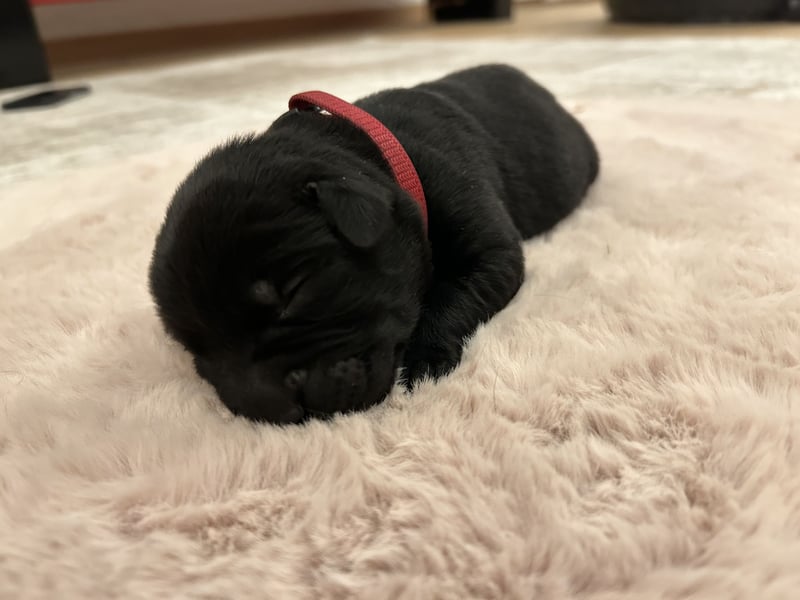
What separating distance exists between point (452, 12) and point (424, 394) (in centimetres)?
856

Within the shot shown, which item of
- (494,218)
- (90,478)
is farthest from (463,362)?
(90,478)

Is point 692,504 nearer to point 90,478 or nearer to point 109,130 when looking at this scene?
point 90,478

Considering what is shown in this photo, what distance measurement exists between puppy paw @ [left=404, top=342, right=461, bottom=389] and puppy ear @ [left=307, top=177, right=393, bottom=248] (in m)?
0.24

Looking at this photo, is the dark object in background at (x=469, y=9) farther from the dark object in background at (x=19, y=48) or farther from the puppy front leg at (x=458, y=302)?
A: the puppy front leg at (x=458, y=302)

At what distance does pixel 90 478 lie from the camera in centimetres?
97

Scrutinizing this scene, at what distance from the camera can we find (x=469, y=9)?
8688 millimetres

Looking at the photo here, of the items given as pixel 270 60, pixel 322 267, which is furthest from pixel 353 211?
pixel 270 60

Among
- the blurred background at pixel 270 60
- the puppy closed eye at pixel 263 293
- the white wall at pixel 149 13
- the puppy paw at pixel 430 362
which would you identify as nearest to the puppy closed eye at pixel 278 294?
the puppy closed eye at pixel 263 293

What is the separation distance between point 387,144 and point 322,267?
0.39m

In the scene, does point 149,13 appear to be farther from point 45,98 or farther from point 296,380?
point 296,380

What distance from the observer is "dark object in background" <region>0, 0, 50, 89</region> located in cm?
478

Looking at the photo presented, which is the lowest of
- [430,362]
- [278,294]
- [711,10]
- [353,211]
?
[711,10]

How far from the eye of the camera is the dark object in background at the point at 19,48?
15.7 feet

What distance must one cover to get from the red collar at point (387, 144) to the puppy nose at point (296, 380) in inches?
16.8
